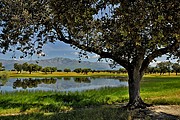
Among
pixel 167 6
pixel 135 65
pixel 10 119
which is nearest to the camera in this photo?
pixel 167 6

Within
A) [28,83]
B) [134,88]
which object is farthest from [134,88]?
[28,83]

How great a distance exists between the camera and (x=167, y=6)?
12562 millimetres

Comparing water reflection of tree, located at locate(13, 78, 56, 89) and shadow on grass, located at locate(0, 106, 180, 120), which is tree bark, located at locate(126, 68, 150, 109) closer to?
shadow on grass, located at locate(0, 106, 180, 120)

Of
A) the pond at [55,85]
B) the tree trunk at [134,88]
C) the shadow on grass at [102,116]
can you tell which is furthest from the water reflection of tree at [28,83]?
the shadow on grass at [102,116]

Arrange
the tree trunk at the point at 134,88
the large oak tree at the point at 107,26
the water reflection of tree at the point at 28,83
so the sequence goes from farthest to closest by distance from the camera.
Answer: the water reflection of tree at the point at 28,83
the tree trunk at the point at 134,88
the large oak tree at the point at 107,26

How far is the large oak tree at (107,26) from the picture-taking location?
1278 cm

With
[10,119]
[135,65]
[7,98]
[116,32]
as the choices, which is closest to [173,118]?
[135,65]

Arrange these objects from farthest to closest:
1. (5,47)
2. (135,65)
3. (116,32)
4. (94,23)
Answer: (135,65) < (5,47) < (94,23) < (116,32)

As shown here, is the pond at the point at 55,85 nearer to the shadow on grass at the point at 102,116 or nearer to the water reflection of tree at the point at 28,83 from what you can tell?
the water reflection of tree at the point at 28,83

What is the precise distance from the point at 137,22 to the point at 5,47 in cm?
1207

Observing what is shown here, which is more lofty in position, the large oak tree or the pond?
the large oak tree

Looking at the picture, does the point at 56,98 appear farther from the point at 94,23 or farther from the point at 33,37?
the point at 94,23

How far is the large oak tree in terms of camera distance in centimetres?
1278

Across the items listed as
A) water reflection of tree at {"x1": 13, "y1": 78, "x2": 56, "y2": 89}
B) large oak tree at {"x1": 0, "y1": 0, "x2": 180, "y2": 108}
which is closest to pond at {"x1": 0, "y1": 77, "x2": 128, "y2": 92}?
water reflection of tree at {"x1": 13, "y1": 78, "x2": 56, "y2": 89}
